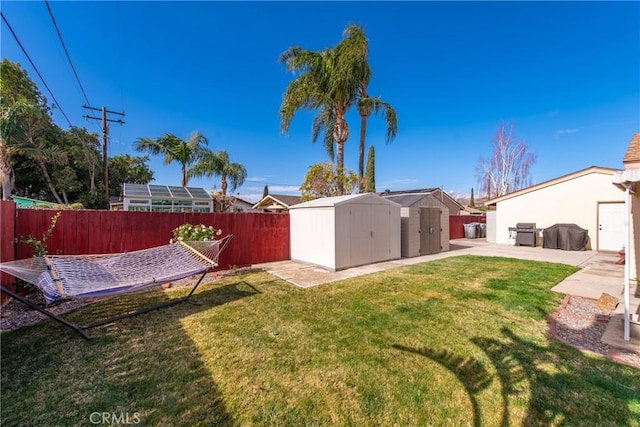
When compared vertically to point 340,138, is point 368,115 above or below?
above

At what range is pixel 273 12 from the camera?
9422 millimetres

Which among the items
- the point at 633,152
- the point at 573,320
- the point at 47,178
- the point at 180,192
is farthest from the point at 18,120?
the point at 633,152

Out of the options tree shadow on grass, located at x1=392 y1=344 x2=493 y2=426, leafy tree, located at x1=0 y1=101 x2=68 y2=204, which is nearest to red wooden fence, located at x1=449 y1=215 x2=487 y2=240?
tree shadow on grass, located at x1=392 y1=344 x2=493 y2=426

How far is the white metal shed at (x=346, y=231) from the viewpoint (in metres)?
7.30

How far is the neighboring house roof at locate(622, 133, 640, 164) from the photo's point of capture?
527 centimetres

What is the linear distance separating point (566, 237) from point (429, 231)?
703 centimetres

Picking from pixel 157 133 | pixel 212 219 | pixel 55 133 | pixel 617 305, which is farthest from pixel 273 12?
→ pixel 55 133

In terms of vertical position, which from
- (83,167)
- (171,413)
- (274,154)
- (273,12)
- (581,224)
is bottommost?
(171,413)

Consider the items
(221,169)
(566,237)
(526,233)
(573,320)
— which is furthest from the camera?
(221,169)

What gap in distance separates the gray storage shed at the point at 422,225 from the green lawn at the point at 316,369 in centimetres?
509

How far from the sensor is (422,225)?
10102 millimetres

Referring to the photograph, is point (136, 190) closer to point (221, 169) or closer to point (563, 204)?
point (221, 169)

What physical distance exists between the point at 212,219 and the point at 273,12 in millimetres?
7894

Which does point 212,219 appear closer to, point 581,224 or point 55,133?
point 581,224
